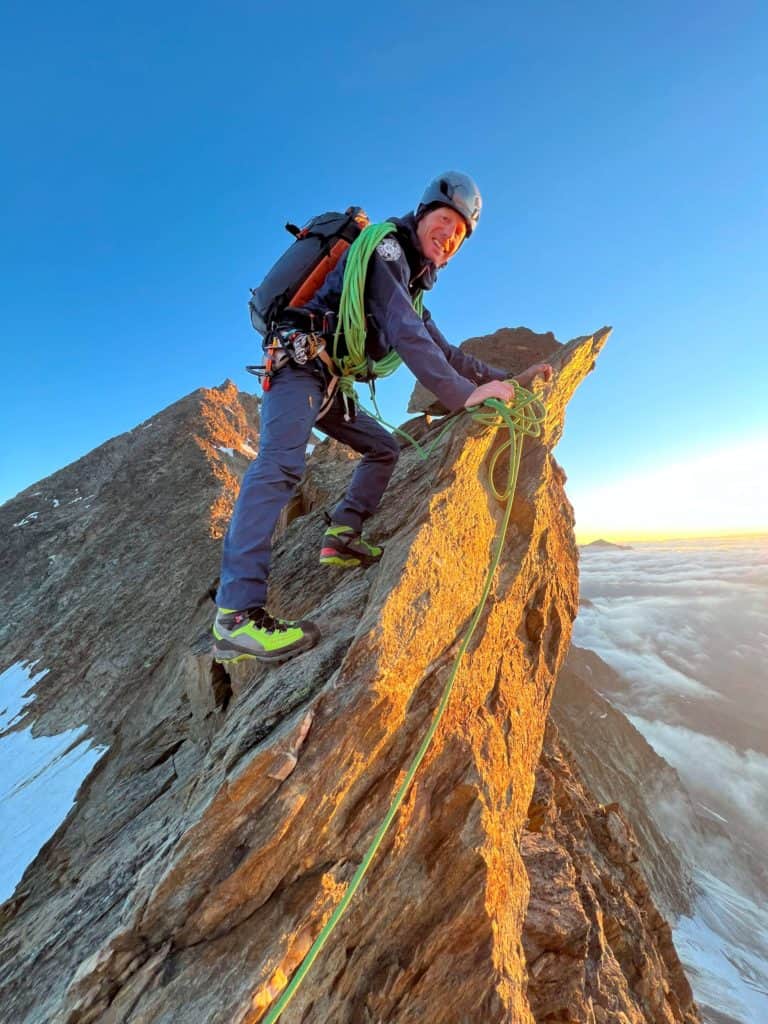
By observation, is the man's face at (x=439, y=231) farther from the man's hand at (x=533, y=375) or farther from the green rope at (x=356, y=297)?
the man's hand at (x=533, y=375)

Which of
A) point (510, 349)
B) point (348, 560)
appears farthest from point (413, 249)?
point (510, 349)

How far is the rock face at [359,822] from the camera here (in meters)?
3.41

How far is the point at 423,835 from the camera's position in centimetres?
457

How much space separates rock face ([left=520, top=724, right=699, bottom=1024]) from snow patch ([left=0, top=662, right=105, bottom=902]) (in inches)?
551

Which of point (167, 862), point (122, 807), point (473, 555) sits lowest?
point (122, 807)

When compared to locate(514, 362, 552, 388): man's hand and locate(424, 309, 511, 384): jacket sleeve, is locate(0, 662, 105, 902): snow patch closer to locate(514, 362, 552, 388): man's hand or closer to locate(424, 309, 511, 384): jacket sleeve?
locate(424, 309, 511, 384): jacket sleeve

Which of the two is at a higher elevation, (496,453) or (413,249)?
(413,249)

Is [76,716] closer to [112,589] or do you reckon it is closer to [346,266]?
[112,589]

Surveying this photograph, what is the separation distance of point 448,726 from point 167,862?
104 inches

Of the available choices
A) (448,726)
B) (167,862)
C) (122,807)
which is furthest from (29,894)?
(448,726)

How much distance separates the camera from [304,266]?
4973 millimetres

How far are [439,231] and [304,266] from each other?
1.50 meters

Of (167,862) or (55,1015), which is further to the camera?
(167,862)

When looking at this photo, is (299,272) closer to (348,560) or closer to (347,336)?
(347,336)
